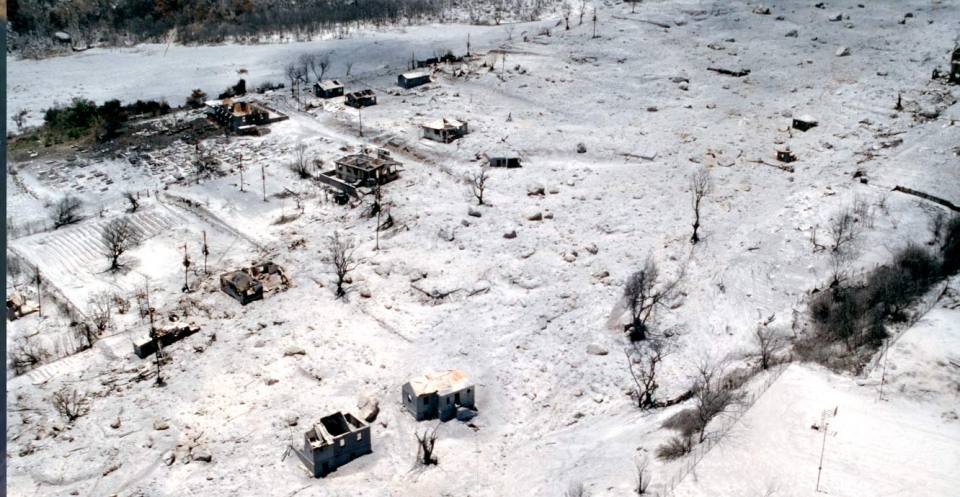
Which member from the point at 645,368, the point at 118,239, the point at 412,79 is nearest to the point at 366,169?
the point at 118,239

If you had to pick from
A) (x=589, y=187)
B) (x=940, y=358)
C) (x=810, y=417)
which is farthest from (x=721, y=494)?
(x=589, y=187)

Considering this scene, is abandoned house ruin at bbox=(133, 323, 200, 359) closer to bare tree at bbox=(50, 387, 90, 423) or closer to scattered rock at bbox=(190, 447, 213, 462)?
bare tree at bbox=(50, 387, 90, 423)

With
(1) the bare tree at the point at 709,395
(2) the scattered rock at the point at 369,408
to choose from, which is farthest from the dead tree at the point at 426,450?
(1) the bare tree at the point at 709,395

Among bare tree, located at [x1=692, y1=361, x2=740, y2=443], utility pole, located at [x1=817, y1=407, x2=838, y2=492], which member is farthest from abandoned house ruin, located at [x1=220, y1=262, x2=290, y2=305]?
utility pole, located at [x1=817, y1=407, x2=838, y2=492]

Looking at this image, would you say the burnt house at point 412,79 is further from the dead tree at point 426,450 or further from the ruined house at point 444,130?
the dead tree at point 426,450

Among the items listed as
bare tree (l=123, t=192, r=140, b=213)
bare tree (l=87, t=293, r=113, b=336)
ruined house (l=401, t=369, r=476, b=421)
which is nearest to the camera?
ruined house (l=401, t=369, r=476, b=421)

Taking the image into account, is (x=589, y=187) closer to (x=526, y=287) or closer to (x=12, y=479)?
(x=526, y=287)
